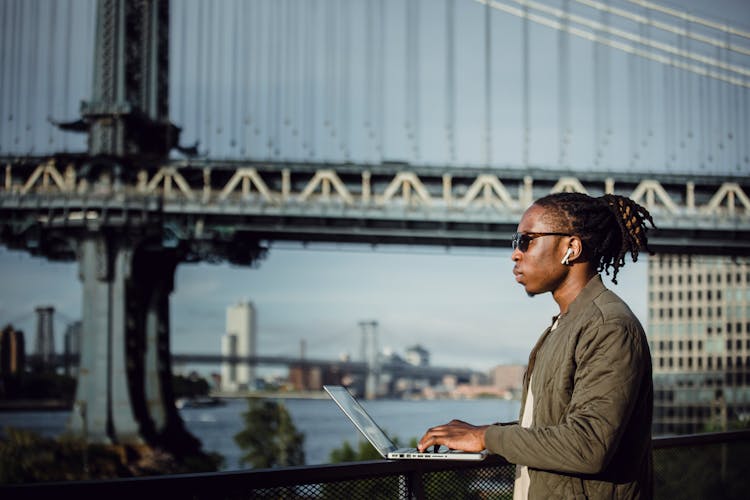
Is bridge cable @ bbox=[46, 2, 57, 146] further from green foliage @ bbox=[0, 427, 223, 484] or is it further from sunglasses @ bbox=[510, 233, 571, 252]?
sunglasses @ bbox=[510, 233, 571, 252]

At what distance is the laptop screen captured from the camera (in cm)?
321

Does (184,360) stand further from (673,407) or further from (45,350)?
(673,407)

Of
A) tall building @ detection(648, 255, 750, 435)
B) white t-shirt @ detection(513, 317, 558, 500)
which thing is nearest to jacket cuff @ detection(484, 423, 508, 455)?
white t-shirt @ detection(513, 317, 558, 500)

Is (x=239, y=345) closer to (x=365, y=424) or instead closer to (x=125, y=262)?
(x=125, y=262)

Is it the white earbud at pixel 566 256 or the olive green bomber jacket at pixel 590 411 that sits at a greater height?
the white earbud at pixel 566 256

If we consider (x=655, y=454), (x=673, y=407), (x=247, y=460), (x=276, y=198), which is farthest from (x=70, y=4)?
(x=673, y=407)

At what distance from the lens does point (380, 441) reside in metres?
3.21

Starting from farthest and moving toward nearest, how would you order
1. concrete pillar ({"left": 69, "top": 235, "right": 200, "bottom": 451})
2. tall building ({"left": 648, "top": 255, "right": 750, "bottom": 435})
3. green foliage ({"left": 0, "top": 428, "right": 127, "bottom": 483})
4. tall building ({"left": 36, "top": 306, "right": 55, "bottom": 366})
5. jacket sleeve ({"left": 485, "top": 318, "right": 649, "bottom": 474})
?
tall building ({"left": 648, "top": 255, "right": 750, "bottom": 435}) → tall building ({"left": 36, "top": 306, "right": 55, "bottom": 366}) → concrete pillar ({"left": 69, "top": 235, "right": 200, "bottom": 451}) → green foliage ({"left": 0, "top": 428, "right": 127, "bottom": 483}) → jacket sleeve ({"left": 485, "top": 318, "right": 649, "bottom": 474})

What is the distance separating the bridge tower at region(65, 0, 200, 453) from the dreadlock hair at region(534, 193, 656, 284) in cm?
3517

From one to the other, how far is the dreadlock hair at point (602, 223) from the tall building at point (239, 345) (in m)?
92.0

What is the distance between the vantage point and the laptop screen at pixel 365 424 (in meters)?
3.21

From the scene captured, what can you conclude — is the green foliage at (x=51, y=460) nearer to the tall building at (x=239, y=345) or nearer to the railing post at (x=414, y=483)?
the railing post at (x=414, y=483)

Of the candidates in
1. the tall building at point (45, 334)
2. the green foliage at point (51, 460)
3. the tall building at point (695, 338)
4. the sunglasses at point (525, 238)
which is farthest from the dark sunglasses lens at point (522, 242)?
the tall building at point (695, 338)

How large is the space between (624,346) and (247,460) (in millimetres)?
59157
